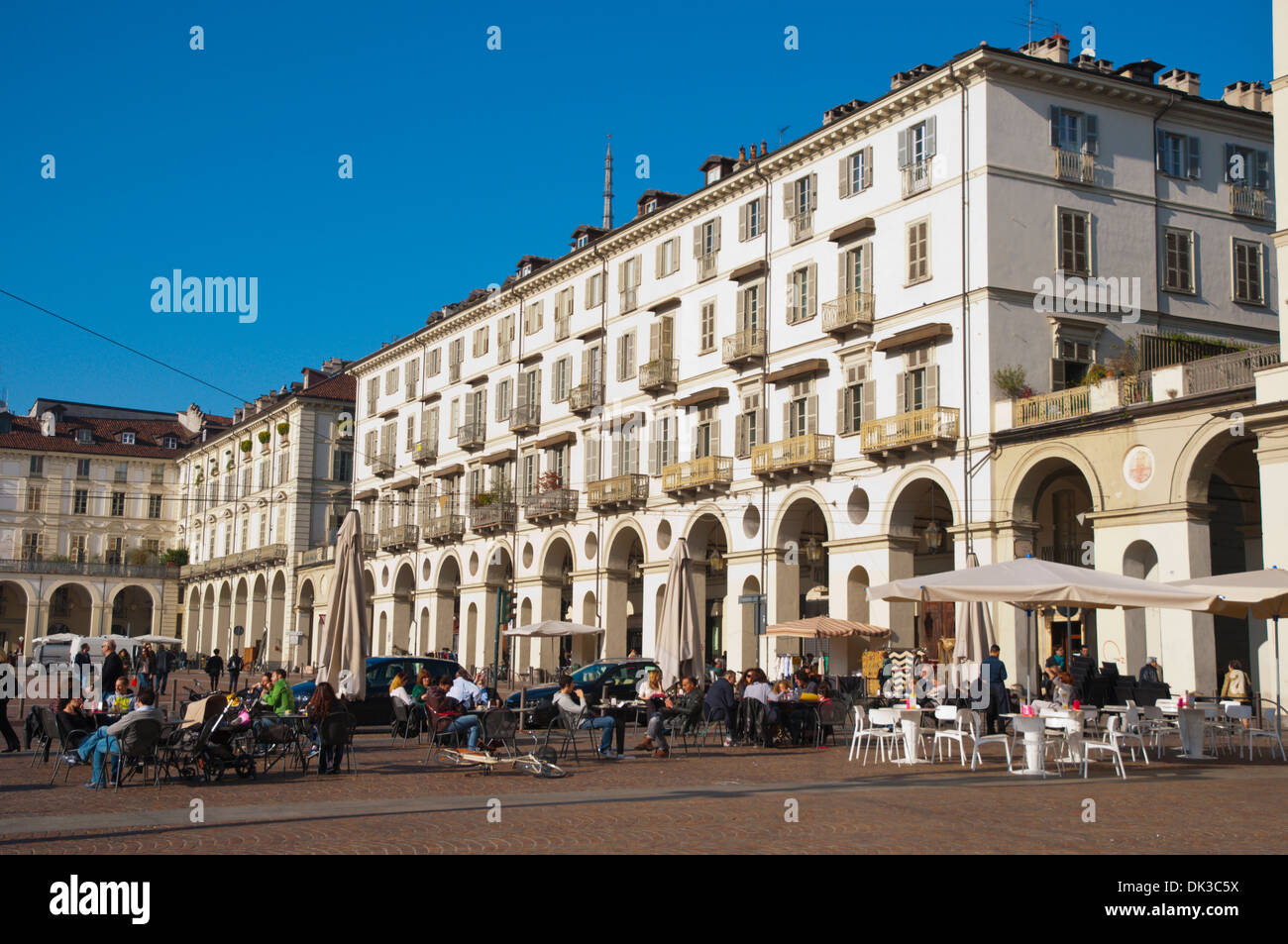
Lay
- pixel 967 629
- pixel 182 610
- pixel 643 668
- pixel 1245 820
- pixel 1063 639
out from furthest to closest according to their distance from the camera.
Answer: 1. pixel 182 610
2. pixel 1063 639
3. pixel 643 668
4. pixel 967 629
5. pixel 1245 820

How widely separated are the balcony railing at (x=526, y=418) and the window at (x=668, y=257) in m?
9.56

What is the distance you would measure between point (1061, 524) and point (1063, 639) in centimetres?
309

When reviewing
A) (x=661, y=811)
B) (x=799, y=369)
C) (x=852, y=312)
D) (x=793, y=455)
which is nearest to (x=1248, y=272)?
(x=852, y=312)

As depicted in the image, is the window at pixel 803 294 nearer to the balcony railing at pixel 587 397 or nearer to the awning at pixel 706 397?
the awning at pixel 706 397

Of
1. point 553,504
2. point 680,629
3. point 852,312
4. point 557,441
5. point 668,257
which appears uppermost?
point 668,257

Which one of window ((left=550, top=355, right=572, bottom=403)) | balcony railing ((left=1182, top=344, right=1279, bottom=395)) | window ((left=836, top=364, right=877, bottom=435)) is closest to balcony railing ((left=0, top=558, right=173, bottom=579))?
window ((left=550, top=355, right=572, bottom=403))

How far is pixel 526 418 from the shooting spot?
5388 cm

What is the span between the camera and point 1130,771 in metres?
18.5

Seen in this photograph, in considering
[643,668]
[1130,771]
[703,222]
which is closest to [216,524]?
[703,222]

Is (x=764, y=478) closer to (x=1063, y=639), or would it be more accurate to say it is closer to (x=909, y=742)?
(x=1063, y=639)

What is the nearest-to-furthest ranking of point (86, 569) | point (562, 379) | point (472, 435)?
point (562, 379), point (472, 435), point (86, 569)

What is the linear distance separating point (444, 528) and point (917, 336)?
96.0 ft

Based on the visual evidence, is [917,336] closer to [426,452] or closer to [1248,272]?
[1248,272]

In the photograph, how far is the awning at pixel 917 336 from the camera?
34.1 m
